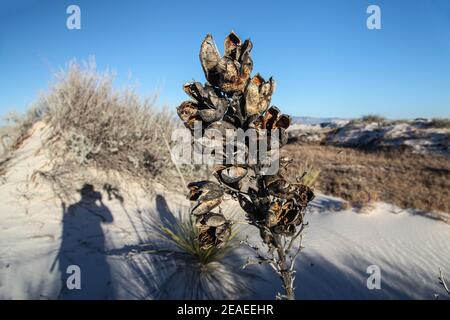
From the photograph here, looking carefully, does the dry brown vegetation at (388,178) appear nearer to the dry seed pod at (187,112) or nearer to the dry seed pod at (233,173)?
the dry seed pod at (233,173)

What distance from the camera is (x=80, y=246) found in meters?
3.49

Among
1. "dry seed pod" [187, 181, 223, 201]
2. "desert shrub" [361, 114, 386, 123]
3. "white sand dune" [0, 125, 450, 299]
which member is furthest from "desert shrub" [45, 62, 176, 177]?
"desert shrub" [361, 114, 386, 123]

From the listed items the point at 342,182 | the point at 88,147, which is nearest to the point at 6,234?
the point at 88,147

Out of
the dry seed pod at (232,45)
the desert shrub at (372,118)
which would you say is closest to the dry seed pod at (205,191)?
the dry seed pod at (232,45)

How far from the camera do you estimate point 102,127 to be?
5574mm

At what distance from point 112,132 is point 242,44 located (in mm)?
4883

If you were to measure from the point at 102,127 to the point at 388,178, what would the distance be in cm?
637

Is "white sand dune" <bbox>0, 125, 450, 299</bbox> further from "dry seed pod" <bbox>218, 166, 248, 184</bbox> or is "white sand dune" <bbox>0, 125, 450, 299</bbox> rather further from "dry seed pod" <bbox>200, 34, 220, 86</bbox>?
"dry seed pod" <bbox>200, 34, 220, 86</bbox>

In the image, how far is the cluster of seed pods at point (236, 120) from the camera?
1087 mm

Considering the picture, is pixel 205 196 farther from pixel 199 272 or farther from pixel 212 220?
pixel 199 272

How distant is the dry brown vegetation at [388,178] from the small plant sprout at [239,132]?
4.26 meters

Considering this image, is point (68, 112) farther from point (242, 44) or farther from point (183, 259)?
point (242, 44)

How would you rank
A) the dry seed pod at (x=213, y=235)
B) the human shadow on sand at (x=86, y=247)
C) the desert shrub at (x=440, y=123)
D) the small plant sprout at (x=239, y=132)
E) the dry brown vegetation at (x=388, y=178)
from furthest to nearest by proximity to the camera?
the desert shrub at (x=440, y=123) → the dry brown vegetation at (x=388, y=178) → the human shadow on sand at (x=86, y=247) → the dry seed pod at (x=213, y=235) → the small plant sprout at (x=239, y=132)

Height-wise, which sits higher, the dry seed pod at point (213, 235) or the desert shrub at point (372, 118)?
the desert shrub at point (372, 118)
